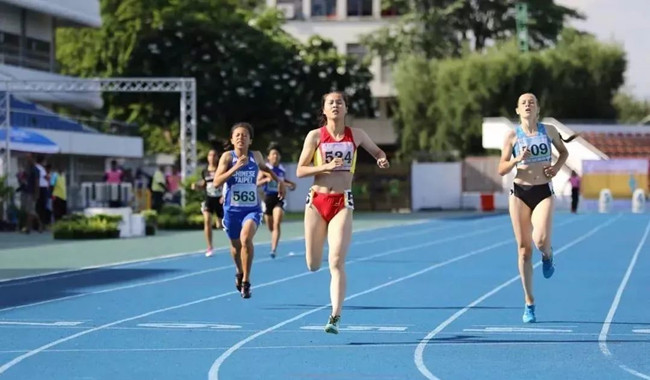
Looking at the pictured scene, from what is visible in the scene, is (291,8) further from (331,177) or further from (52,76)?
(331,177)

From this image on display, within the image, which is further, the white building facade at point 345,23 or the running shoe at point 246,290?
the white building facade at point 345,23

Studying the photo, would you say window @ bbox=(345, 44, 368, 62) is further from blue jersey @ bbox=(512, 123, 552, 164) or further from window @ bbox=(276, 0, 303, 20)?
blue jersey @ bbox=(512, 123, 552, 164)

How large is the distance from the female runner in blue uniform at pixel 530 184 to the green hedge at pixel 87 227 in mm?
21031

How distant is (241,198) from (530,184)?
4.09 meters

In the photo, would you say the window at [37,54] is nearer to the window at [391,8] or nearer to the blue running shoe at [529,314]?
the window at [391,8]

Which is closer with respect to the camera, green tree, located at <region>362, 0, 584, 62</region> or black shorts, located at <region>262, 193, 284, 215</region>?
black shorts, located at <region>262, 193, 284, 215</region>

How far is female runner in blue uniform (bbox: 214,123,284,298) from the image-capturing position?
1659 cm

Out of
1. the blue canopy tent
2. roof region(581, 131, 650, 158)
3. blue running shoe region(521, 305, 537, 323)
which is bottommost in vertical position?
blue running shoe region(521, 305, 537, 323)

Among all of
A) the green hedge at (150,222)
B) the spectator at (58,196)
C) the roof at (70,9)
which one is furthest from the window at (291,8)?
the green hedge at (150,222)

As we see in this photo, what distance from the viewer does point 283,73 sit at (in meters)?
71.5

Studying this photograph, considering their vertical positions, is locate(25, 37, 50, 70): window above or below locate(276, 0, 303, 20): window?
below

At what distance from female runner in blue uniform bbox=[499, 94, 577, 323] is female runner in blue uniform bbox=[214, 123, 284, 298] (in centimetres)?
375

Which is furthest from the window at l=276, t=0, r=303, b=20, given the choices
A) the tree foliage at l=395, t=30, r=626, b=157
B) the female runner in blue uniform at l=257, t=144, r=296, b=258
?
the female runner in blue uniform at l=257, t=144, r=296, b=258

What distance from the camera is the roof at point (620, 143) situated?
7078cm
